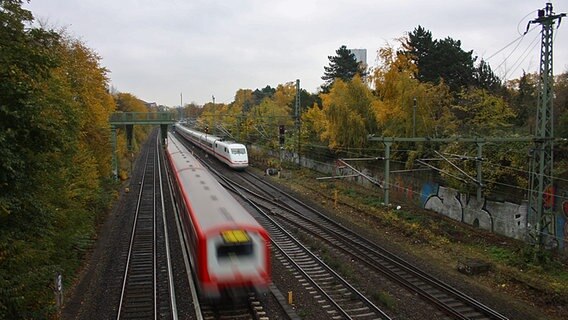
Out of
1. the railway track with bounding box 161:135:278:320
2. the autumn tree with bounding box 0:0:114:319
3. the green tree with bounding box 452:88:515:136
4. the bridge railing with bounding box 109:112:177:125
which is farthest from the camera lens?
the bridge railing with bounding box 109:112:177:125

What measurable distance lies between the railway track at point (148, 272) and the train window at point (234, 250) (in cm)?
215

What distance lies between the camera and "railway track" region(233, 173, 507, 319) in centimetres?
1220

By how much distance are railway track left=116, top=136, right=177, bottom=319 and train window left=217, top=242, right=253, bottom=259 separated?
2.15 meters

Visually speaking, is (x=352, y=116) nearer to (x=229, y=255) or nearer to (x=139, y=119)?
(x=139, y=119)

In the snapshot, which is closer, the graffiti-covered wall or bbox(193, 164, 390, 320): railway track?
bbox(193, 164, 390, 320): railway track

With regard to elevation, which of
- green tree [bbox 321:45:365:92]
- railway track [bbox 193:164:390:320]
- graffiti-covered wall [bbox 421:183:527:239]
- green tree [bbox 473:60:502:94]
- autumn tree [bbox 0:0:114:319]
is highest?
green tree [bbox 321:45:365:92]

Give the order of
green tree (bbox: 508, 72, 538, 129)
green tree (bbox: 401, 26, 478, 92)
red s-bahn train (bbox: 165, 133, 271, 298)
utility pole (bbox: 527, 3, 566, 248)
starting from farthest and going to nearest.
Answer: green tree (bbox: 401, 26, 478, 92)
green tree (bbox: 508, 72, 538, 129)
utility pole (bbox: 527, 3, 566, 248)
red s-bahn train (bbox: 165, 133, 271, 298)

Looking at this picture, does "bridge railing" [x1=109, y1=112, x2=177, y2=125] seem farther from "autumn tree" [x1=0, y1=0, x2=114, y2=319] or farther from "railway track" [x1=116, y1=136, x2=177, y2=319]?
"autumn tree" [x1=0, y1=0, x2=114, y2=319]

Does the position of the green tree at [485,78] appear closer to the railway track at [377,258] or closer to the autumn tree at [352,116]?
the autumn tree at [352,116]

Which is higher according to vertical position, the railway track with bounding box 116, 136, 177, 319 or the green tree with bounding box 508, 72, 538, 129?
the green tree with bounding box 508, 72, 538, 129

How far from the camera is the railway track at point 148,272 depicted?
12.1 metres

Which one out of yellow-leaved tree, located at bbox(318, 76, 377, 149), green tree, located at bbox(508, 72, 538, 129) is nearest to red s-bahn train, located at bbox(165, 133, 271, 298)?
green tree, located at bbox(508, 72, 538, 129)

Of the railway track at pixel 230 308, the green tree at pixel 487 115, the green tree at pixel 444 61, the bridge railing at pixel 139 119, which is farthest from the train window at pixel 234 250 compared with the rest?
the green tree at pixel 444 61

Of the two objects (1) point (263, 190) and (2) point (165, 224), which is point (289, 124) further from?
(2) point (165, 224)
